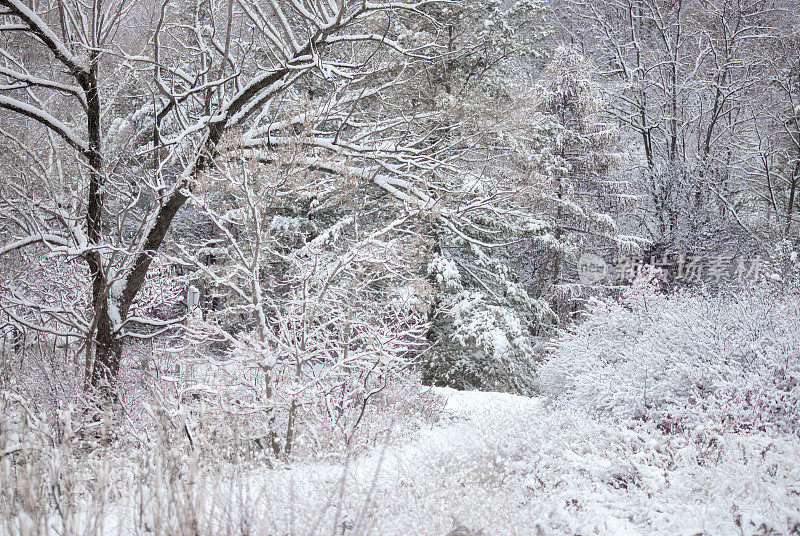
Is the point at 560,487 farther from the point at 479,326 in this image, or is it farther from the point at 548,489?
the point at 479,326

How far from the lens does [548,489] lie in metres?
4.76

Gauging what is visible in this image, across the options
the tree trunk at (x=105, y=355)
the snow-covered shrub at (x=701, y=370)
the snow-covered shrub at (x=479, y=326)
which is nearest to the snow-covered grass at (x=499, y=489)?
the snow-covered shrub at (x=701, y=370)

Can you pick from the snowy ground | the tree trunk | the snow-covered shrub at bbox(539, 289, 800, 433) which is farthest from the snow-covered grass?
the tree trunk

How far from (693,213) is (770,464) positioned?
13.8 m

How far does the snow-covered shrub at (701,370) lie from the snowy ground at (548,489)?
1.56ft

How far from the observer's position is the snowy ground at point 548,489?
12.1 ft

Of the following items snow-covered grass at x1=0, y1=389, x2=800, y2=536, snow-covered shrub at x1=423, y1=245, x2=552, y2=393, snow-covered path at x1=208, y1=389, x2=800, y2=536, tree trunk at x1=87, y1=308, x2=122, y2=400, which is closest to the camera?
snow-covered grass at x1=0, y1=389, x2=800, y2=536

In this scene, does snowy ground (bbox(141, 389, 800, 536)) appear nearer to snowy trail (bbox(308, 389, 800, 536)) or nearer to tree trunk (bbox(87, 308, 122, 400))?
snowy trail (bbox(308, 389, 800, 536))

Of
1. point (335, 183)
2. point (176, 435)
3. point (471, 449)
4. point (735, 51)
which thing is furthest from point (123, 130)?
point (735, 51)

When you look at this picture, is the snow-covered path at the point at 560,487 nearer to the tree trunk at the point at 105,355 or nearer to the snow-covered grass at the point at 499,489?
the snow-covered grass at the point at 499,489

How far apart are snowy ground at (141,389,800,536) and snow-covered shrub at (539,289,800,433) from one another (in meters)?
0.48

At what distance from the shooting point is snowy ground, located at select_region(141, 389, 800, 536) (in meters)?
3.69

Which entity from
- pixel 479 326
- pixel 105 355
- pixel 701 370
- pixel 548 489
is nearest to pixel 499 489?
pixel 548 489

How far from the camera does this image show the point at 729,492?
4.16 m
